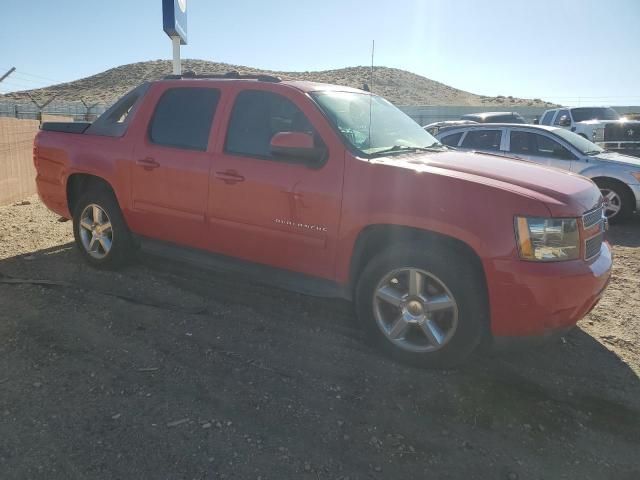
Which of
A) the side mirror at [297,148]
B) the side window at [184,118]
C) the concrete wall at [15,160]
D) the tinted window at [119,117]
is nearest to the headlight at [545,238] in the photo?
the side mirror at [297,148]

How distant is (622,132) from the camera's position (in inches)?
413

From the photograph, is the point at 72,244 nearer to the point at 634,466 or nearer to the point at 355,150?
the point at 355,150

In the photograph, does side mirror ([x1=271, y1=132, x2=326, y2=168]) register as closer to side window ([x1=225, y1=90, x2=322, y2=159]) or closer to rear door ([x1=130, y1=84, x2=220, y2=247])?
side window ([x1=225, y1=90, x2=322, y2=159])

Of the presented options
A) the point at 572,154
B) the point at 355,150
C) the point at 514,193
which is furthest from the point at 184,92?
the point at 572,154

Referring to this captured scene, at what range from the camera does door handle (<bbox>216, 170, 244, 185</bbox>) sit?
3.94m

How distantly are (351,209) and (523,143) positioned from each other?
244 inches

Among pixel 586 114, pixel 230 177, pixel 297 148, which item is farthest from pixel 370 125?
pixel 586 114

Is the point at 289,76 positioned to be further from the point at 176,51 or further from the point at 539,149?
the point at 539,149

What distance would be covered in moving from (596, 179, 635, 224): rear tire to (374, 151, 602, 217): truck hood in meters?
5.18

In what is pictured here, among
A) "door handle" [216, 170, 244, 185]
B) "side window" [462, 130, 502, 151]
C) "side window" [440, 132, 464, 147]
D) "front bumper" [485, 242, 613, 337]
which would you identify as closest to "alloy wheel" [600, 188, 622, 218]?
"side window" [462, 130, 502, 151]

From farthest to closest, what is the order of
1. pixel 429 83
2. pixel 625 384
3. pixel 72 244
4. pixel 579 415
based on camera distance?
1. pixel 429 83
2. pixel 72 244
3. pixel 625 384
4. pixel 579 415

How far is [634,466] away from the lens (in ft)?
8.30

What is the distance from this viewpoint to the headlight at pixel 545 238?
293 cm

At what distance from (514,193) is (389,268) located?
891mm
